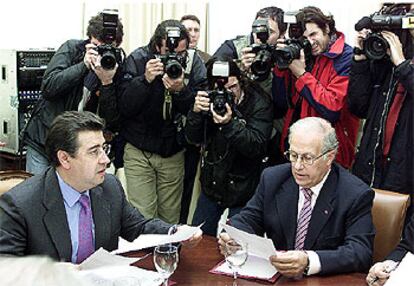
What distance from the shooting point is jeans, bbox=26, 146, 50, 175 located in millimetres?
3209

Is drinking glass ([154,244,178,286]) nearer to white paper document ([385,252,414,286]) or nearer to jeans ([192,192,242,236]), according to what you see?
white paper document ([385,252,414,286])

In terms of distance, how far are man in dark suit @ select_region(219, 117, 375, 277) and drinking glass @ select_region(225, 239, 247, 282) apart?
0.46 feet

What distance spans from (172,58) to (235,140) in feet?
1.68

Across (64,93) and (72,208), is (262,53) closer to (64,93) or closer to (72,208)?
(64,93)

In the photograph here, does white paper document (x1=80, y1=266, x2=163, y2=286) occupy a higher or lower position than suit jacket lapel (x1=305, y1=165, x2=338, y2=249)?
lower

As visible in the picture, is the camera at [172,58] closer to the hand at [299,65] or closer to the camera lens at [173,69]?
the camera lens at [173,69]

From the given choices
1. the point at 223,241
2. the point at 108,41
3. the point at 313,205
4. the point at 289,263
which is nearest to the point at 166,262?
the point at 223,241

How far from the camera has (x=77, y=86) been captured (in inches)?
123

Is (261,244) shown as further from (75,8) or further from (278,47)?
(75,8)

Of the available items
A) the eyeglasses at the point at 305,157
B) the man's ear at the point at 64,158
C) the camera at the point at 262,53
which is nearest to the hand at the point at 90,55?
the camera at the point at 262,53

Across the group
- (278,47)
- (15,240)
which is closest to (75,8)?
(278,47)

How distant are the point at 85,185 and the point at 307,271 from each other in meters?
0.77

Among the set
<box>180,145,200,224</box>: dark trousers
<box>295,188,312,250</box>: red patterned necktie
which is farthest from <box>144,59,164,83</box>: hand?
<box>295,188,312,250</box>: red patterned necktie

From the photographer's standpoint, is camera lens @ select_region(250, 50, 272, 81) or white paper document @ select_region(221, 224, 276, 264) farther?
camera lens @ select_region(250, 50, 272, 81)
